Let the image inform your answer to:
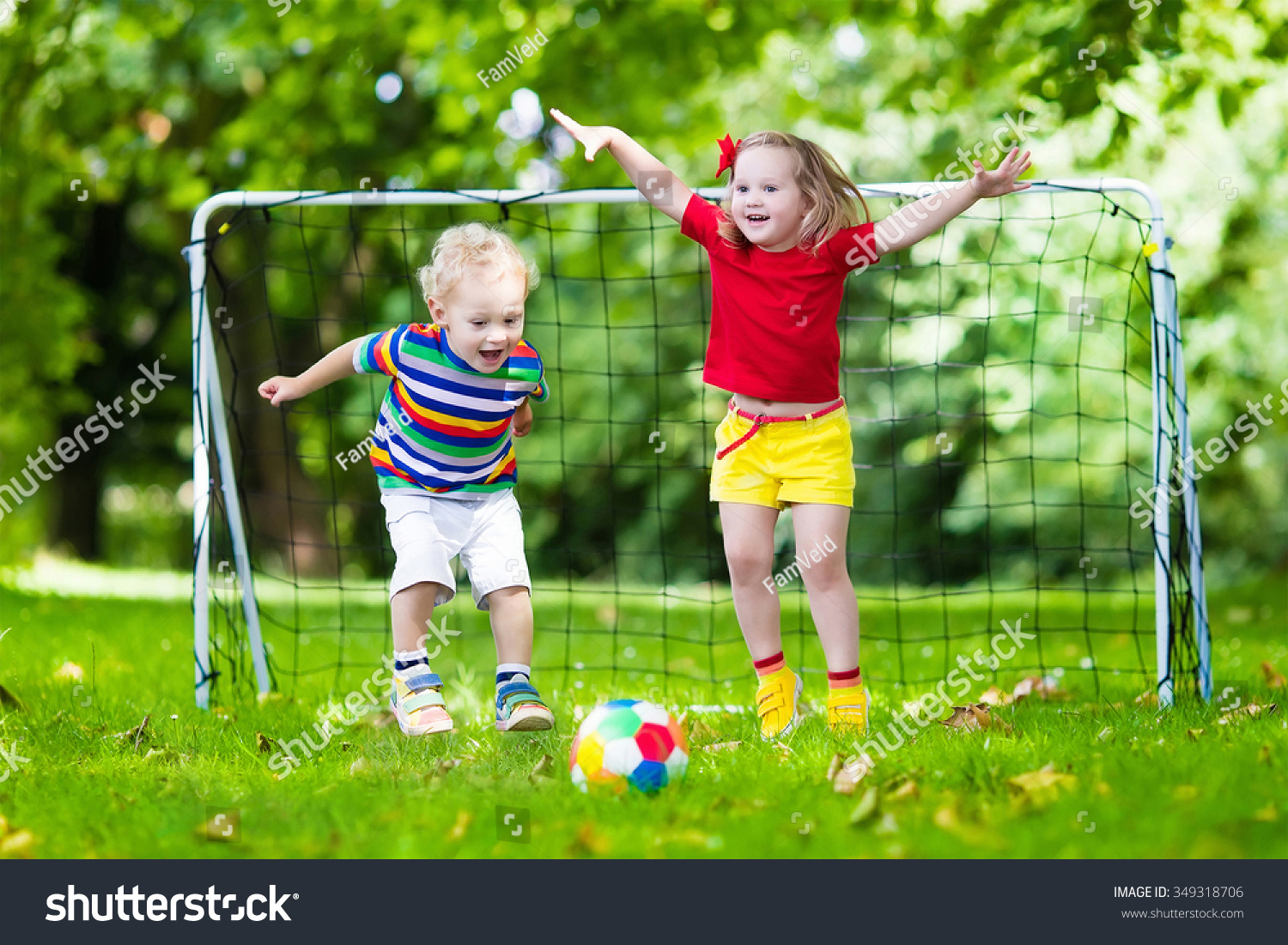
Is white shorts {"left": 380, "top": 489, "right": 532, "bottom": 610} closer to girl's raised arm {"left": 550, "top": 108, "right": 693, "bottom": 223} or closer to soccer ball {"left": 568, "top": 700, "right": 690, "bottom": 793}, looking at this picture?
soccer ball {"left": 568, "top": 700, "right": 690, "bottom": 793}

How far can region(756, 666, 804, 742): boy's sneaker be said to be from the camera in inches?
136

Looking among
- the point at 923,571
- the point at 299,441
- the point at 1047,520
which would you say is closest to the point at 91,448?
the point at 299,441

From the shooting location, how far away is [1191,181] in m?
10.9

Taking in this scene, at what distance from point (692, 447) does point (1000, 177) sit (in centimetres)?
1236

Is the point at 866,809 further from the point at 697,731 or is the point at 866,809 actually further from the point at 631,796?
the point at 697,731

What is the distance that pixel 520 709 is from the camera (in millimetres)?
3289

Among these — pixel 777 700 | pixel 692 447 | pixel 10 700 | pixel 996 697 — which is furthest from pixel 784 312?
pixel 692 447

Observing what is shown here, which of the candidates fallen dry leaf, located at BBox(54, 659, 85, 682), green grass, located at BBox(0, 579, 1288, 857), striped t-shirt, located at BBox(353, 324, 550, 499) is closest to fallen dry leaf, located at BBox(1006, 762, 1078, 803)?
green grass, located at BBox(0, 579, 1288, 857)

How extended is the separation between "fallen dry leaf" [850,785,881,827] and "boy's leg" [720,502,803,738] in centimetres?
91

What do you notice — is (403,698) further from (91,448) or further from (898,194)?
(91,448)
